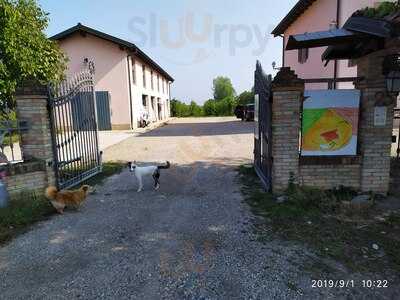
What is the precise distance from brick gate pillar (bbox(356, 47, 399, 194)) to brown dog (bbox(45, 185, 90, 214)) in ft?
16.0

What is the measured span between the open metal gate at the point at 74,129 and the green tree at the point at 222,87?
250 ft

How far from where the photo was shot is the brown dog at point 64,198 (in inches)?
192

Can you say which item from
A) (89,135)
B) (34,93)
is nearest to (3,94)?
(89,135)

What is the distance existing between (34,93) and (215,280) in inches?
176

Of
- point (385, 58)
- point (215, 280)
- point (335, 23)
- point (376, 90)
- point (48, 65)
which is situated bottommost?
point (215, 280)

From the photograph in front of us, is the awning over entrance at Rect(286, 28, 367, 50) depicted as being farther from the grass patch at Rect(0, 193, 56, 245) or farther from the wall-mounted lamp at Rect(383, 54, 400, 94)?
the grass patch at Rect(0, 193, 56, 245)

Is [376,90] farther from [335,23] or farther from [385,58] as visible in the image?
[335,23]

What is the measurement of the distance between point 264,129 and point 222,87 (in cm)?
7948

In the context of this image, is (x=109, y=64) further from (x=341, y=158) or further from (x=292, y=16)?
(x=341, y=158)

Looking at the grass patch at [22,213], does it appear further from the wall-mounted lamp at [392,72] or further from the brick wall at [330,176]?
the wall-mounted lamp at [392,72]

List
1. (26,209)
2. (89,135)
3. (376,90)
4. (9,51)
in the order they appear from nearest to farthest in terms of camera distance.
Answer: (26,209) < (376,90) < (89,135) < (9,51)

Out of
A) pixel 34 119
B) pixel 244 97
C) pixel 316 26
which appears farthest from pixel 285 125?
pixel 244 97

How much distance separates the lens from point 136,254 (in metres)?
3.61

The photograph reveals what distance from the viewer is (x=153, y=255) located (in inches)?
141
